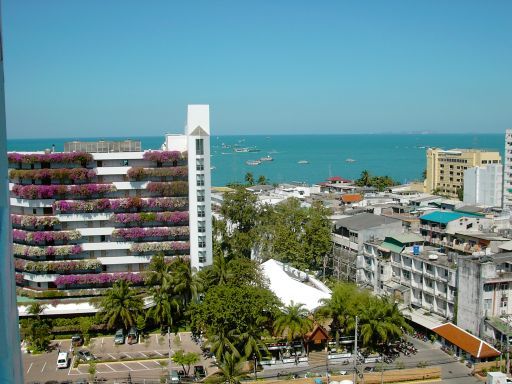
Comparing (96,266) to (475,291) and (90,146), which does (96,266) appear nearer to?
(90,146)

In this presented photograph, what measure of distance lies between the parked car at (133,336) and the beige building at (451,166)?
58160 mm

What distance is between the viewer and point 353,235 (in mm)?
40531

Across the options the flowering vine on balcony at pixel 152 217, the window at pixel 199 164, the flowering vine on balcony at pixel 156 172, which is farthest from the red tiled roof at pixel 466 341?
the flowering vine on balcony at pixel 156 172

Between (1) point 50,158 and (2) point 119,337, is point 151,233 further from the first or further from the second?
(1) point 50,158

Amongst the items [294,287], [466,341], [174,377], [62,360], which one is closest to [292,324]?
[174,377]

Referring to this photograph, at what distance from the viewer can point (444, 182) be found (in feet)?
276

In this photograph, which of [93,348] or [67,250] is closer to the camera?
[93,348]

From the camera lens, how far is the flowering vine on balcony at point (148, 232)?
114ft

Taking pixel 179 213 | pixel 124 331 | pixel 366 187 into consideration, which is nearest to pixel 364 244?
pixel 179 213

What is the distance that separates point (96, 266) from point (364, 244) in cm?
1761

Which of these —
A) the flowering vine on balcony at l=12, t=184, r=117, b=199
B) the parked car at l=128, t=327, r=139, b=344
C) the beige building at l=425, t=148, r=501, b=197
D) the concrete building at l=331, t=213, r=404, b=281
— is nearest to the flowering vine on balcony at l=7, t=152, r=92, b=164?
the flowering vine on balcony at l=12, t=184, r=117, b=199

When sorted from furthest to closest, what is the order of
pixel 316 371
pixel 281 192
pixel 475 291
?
pixel 281 192, pixel 475 291, pixel 316 371

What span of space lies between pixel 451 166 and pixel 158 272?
200ft

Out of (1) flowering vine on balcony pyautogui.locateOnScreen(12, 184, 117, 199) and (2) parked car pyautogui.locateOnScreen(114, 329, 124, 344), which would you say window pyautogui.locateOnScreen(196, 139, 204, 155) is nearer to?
(1) flowering vine on balcony pyautogui.locateOnScreen(12, 184, 117, 199)
